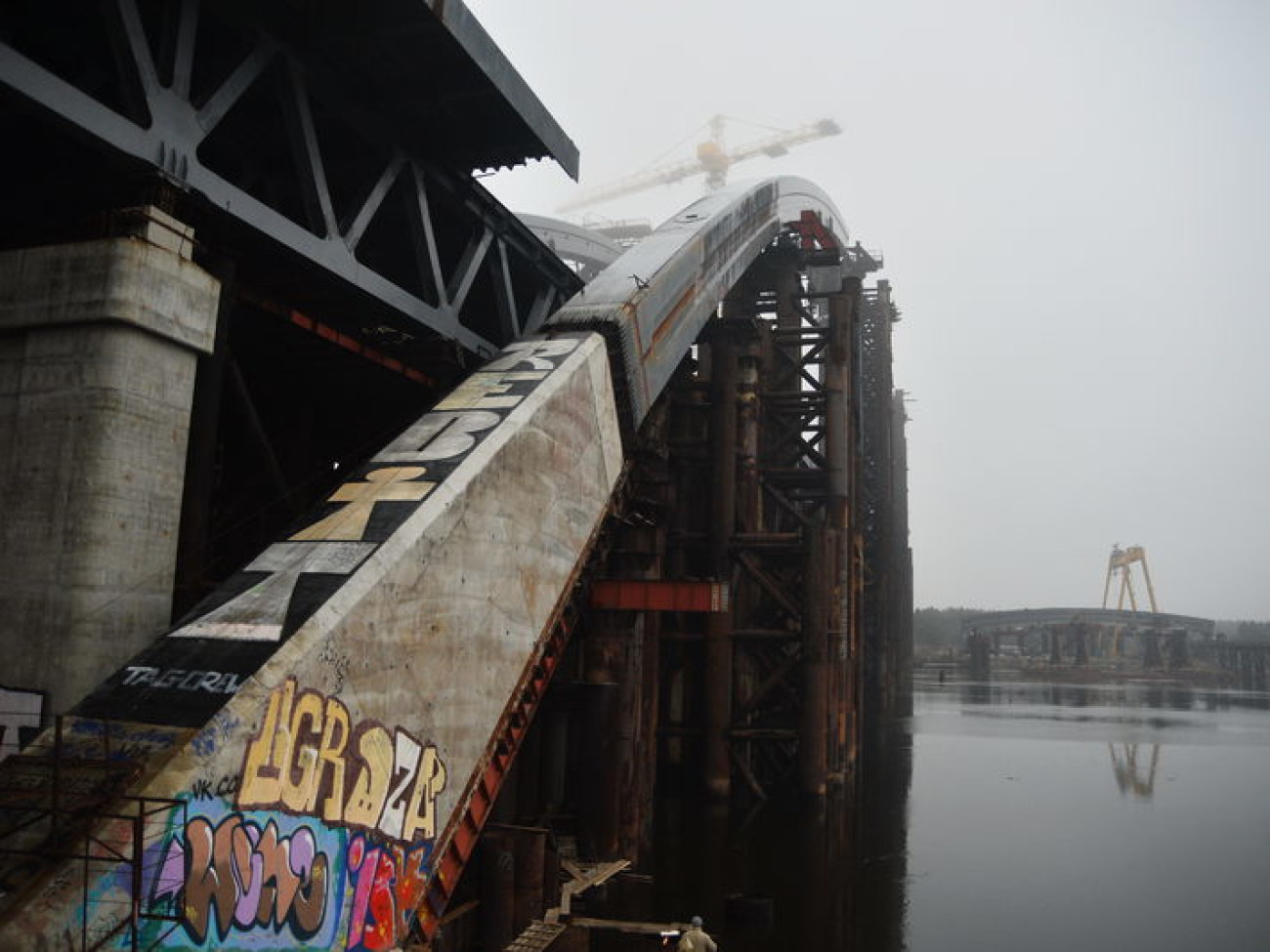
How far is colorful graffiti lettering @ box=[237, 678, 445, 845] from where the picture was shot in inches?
393

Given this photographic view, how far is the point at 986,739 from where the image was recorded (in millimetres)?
57031

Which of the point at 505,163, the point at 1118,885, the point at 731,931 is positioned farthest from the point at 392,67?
the point at 1118,885

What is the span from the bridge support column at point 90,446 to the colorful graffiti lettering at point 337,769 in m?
3.54

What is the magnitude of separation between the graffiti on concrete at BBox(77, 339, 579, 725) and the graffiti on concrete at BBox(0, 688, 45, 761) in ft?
5.69

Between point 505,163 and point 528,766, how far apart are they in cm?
1351

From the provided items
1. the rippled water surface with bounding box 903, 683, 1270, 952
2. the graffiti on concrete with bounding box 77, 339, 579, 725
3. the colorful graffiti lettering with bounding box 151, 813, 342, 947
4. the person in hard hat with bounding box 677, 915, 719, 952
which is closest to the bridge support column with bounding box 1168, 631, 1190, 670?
the rippled water surface with bounding box 903, 683, 1270, 952

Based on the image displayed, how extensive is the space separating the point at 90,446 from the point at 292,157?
33.6 ft

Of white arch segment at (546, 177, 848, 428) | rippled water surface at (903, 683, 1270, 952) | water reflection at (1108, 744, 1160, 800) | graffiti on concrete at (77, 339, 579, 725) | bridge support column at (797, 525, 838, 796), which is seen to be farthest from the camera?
water reflection at (1108, 744, 1160, 800)

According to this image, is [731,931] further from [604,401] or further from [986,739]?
[986,739]

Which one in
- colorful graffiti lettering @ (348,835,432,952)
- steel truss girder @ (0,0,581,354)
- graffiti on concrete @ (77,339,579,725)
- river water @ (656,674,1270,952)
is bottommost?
river water @ (656,674,1270,952)

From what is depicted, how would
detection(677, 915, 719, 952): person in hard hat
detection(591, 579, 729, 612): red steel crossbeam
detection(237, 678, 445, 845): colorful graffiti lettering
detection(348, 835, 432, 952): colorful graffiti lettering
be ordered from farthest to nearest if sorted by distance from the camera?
detection(591, 579, 729, 612): red steel crossbeam
detection(677, 915, 719, 952): person in hard hat
detection(348, 835, 432, 952): colorful graffiti lettering
detection(237, 678, 445, 845): colorful graffiti lettering

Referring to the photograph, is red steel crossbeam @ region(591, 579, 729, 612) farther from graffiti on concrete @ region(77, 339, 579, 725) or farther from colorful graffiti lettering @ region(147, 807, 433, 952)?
colorful graffiti lettering @ region(147, 807, 433, 952)

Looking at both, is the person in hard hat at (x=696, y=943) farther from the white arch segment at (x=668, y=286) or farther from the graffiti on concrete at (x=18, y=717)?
the white arch segment at (x=668, y=286)

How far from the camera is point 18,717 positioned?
11930 mm
